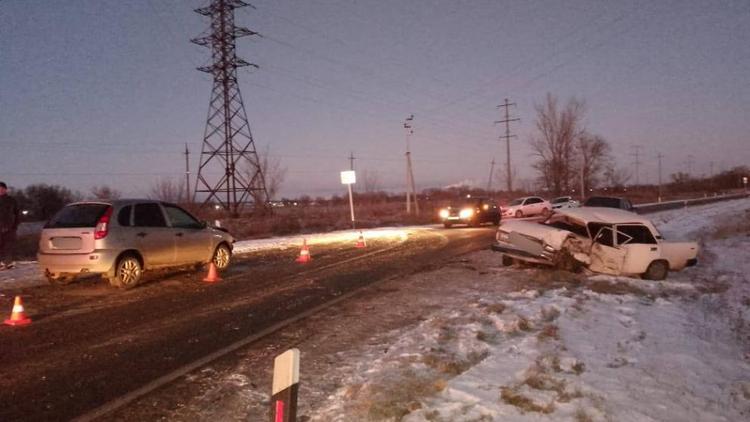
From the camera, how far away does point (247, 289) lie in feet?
34.4

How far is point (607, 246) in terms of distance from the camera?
11500mm

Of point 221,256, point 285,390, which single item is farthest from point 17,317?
point 285,390

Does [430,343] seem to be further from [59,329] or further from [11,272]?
[11,272]

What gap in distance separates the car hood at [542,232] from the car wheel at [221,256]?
6.71m

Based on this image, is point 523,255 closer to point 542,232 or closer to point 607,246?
point 542,232

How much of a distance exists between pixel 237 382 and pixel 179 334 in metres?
2.23

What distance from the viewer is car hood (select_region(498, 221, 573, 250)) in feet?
38.5

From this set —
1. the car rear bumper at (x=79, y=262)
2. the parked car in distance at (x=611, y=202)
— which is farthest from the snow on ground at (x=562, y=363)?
the parked car in distance at (x=611, y=202)

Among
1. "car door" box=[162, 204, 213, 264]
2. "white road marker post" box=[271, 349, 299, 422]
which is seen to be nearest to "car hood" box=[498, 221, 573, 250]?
"car door" box=[162, 204, 213, 264]

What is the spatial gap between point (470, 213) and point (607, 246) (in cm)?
1837

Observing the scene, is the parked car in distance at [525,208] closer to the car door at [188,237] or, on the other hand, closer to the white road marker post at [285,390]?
the car door at [188,237]

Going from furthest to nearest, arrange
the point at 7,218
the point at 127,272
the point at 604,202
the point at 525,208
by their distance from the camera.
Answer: the point at 525,208
the point at 604,202
the point at 7,218
the point at 127,272

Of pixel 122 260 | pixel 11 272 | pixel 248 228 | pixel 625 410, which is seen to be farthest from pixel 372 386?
pixel 248 228

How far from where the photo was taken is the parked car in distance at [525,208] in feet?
115
